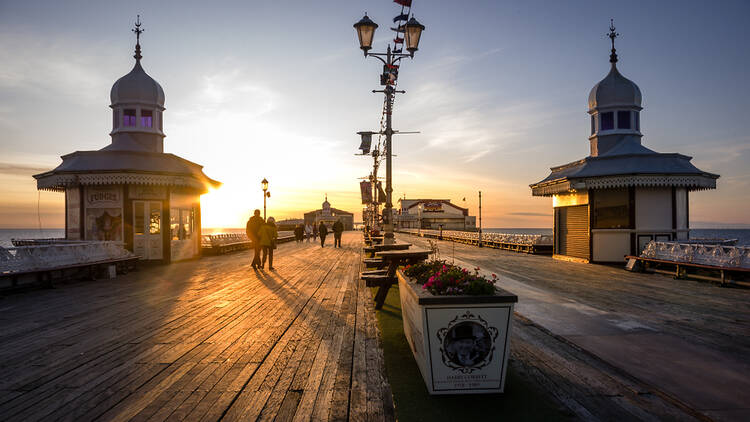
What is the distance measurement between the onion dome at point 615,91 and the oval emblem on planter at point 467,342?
2096 cm

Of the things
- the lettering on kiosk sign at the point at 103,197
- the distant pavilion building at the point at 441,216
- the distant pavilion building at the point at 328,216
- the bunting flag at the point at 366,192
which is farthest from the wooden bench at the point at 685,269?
the distant pavilion building at the point at 441,216

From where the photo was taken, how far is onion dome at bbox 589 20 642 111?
2127 centimetres

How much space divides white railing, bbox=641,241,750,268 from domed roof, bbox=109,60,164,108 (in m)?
22.5

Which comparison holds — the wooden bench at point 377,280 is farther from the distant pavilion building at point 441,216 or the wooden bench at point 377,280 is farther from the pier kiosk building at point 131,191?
the distant pavilion building at point 441,216

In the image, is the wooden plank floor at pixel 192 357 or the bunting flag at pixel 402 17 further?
the bunting flag at pixel 402 17

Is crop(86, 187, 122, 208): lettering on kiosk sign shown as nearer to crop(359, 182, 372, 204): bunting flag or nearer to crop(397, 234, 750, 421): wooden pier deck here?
crop(397, 234, 750, 421): wooden pier deck

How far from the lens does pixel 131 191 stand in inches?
723

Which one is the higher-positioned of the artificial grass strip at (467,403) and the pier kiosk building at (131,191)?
the pier kiosk building at (131,191)

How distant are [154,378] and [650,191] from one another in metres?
19.5

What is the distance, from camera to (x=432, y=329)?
167 inches

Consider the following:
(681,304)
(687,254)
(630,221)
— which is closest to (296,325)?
(681,304)

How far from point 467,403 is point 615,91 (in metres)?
21.5

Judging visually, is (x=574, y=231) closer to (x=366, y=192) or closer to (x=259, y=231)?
(x=259, y=231)

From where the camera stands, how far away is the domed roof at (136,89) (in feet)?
68.9
